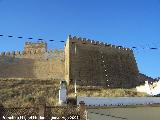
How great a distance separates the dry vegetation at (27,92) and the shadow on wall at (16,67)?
4.48 metres

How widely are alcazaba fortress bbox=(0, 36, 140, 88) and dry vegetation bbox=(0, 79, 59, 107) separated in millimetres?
2933

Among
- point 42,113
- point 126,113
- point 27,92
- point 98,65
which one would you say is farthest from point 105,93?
point 42,113

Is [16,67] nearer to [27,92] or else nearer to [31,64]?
[31,64]

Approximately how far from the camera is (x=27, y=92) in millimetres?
31531

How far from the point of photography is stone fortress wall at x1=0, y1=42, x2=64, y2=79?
133ft

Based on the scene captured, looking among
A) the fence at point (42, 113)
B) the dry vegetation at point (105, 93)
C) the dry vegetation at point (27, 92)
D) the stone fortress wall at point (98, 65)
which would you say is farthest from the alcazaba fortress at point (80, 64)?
the fence at point (42, 113)

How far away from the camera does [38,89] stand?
106 feet

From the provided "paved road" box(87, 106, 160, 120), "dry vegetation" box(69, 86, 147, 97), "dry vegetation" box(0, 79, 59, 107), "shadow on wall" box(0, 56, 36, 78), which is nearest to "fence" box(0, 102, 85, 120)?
"paved road" box(87, 106, 160, 120)

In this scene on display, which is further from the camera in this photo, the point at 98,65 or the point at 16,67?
the point at 16,67

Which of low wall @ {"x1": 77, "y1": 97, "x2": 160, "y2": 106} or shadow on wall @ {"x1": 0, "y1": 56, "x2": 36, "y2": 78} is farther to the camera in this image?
shadow on wall @ {"x1": 0, "y1": 56, "x2": 36, "y2": 78}

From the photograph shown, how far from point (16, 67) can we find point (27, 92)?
416 inches

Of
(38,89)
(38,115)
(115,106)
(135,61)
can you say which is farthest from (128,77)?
(38,115)

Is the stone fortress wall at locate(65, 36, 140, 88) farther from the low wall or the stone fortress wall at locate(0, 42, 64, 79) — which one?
the low wall

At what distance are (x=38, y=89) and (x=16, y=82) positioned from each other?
3.88 meters
